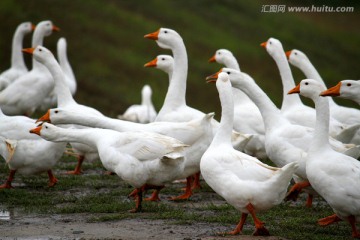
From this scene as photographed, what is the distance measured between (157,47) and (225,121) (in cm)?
2295

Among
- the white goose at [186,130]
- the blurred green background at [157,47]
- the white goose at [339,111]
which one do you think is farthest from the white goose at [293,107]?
the blurred green background at [157,47]

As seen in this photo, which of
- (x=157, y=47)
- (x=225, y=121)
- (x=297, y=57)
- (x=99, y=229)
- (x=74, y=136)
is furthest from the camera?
(x=157, y=47)

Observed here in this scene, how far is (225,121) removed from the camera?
9.47 m

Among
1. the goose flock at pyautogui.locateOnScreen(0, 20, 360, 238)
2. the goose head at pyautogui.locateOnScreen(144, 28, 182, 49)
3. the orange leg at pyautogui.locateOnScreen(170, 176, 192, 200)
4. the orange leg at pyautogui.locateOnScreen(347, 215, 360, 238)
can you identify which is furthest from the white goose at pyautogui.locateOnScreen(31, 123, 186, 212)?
the goose head at pyautogui.locateOnScreen(144, 28, 182, 49)

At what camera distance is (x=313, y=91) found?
10.0m

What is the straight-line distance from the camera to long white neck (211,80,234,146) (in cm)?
936

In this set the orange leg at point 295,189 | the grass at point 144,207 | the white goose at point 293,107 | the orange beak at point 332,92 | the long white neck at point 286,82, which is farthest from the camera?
the long white neck at point 286,82

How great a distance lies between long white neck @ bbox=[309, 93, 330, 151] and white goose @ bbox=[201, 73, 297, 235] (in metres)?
1.00

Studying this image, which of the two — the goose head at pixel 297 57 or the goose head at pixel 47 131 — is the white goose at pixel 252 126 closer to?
the goose head at pixel 297 57

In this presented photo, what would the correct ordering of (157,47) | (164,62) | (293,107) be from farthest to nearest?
1. (157,47)
2. (164,62)
3. (293,107)

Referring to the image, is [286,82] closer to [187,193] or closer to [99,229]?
[187,193]

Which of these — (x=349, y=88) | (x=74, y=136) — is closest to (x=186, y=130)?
(x=74, y=136)

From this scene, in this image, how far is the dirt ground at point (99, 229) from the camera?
8422mm

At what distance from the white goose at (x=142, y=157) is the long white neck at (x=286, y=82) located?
4060 millimetres
